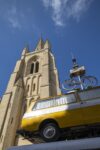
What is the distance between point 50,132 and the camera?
5.93m

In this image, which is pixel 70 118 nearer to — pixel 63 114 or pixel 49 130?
pixel 63 114

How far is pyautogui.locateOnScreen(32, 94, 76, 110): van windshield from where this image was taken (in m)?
6.65

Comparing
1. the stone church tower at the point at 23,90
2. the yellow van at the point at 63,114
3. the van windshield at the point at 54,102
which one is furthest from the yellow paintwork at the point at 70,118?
the stone church tower at the point at 23,90

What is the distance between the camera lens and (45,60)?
31469mm

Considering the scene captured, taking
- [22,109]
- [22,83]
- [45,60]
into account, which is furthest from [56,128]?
[45,60]

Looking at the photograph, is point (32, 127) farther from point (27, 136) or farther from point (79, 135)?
point (79, 135)

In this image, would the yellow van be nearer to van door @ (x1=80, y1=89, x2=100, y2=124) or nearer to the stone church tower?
van door @ (x1=80, y1=89, x2=100, y2=124)

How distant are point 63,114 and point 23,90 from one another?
22082 mm

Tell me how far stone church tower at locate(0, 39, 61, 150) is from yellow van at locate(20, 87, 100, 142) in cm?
1425

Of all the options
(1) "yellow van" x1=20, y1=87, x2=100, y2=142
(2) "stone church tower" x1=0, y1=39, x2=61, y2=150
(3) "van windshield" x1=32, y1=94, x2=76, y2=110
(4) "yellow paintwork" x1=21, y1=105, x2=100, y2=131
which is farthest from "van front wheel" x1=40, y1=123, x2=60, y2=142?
(2) "stone church tower" x1=0, y1=39, x2=61, y2=150

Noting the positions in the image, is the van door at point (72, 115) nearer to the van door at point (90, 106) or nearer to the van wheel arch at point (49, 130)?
the van door at point (90, 106)

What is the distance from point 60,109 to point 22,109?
742 inches

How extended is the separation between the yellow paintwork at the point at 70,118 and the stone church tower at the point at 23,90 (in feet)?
46.9

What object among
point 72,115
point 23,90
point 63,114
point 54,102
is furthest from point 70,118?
point 23,90
